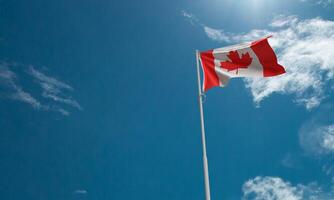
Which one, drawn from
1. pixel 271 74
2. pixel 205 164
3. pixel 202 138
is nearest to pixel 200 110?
pixel 202 138

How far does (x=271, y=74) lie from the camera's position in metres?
22.0

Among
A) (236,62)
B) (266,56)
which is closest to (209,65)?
(236,62)

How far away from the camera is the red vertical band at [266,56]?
22078 mm

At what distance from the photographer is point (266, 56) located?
876 inches

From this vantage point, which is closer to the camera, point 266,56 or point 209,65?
point 266,56

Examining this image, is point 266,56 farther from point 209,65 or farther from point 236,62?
point 209,65

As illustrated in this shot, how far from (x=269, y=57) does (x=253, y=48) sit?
1048 mm

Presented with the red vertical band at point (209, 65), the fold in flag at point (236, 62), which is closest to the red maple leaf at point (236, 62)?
the fold in flag at point (236, 62)

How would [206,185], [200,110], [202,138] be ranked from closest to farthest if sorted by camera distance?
1. [206,185]
2. [202,138]
3. [200,110]

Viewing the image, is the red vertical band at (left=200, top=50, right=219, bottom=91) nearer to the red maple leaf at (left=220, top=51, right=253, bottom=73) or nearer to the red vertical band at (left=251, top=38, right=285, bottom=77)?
the red maple leaf at (left=220, top=51, right=253, bottom=73)

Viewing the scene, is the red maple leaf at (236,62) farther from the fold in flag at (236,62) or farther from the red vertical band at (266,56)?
the red vertical band at (266,56)

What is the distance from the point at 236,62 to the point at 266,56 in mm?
1743

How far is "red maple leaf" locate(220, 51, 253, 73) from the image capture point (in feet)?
74.8

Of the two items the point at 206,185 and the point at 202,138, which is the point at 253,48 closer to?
the point at 202,138
